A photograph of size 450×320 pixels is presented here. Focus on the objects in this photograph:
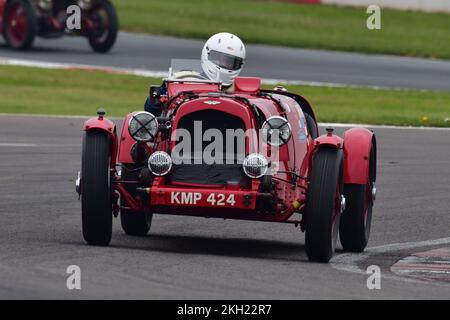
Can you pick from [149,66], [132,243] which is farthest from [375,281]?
[149,66]

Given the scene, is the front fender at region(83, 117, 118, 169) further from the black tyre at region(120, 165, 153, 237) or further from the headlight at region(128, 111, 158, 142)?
the black tyre at region(120, 165, 153, 237)

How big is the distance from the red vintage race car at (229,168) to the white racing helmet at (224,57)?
54cm

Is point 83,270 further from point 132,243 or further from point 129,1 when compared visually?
point 129,1

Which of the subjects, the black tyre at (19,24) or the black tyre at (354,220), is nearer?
the black tyre at (354,220)

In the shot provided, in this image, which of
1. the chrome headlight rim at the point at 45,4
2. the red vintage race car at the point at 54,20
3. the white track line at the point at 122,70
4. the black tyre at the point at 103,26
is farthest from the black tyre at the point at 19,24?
the black tyre at the point at 103,26

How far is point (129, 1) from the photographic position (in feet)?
130

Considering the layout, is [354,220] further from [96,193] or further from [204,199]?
[96,193]

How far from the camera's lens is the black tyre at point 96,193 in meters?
10.1

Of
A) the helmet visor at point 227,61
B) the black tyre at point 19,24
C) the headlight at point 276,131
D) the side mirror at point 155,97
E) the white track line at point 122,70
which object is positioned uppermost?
the black tyre at point 19,24

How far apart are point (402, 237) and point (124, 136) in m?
2.51

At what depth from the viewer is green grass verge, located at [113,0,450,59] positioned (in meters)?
33.0

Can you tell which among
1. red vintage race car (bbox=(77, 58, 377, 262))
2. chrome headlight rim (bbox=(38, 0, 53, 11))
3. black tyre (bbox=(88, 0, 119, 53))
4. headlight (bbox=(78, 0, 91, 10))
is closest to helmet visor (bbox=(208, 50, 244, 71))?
red vintage race car (bbox=(77, 58, 377, 262))

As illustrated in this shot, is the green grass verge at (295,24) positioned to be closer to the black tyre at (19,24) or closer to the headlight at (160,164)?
the black tyre at (19,24)
